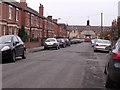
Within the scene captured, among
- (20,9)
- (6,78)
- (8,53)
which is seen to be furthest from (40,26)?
(6,78)

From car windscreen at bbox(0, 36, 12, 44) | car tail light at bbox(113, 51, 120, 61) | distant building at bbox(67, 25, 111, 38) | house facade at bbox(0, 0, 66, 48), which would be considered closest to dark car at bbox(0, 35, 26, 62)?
car windscreen at bbox(0, 36, 12, 44)

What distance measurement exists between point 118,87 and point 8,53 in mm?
8921

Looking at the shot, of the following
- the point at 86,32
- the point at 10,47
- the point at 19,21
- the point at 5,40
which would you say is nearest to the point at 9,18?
the point at 19,21

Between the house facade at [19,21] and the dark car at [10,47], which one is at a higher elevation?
the house facade at [19,21]

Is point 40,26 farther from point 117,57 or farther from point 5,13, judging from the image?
point 117,57

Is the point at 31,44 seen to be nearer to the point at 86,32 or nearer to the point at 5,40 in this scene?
the point at 5,40

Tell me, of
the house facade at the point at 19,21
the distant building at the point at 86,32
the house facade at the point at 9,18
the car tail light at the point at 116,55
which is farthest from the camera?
the distant building at the point at 86,32

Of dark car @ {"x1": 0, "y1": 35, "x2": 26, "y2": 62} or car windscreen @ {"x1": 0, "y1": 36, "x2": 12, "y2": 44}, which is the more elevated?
car windscreen @ {"x1": 0, "y1": 36, "x2": 12, "y2": 44}

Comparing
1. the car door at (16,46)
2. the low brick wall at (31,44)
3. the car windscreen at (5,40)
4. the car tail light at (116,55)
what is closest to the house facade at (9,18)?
the low brick wall at (31,44)

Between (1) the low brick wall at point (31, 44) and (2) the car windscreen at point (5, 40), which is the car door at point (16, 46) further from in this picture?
(1) the low brick wall at point (31, 44)

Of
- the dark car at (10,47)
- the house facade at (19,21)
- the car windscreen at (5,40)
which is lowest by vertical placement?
the dark car at (10,47)

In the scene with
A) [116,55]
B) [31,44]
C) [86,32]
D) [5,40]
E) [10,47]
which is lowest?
[31,44]

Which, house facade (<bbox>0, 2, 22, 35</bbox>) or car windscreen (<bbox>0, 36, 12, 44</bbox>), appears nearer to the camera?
car windscreen (<bbox>0, 36, 12, 44</bbox>)

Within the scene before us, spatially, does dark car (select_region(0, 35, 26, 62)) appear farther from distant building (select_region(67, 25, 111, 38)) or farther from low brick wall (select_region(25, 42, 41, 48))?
distant building (select_region(67, 25, 111, 38))
